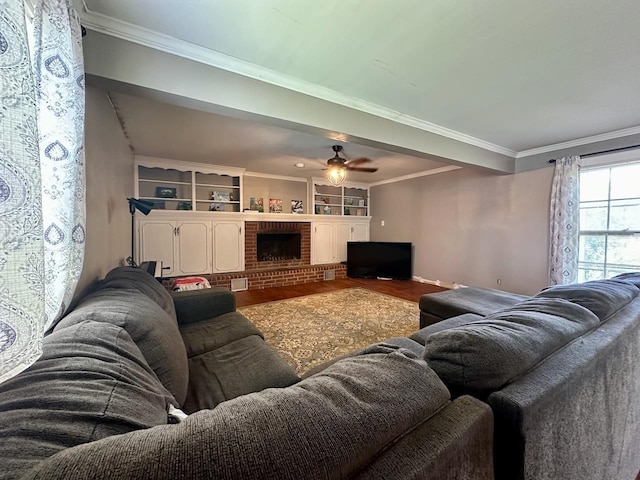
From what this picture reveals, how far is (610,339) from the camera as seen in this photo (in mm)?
924

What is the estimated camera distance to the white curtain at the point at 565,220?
11.0 feet

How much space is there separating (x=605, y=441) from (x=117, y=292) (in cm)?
221

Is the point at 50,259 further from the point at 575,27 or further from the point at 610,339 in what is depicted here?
the point at 575,27

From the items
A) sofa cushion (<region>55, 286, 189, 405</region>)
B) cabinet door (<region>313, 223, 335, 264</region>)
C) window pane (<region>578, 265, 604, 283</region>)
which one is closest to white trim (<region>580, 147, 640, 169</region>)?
window pane (<region>578, 265, 604, 283</region>)

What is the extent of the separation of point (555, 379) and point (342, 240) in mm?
5511

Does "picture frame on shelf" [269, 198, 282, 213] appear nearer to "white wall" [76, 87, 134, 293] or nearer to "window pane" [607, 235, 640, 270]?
"white wall" [76, 87, 134, 293]

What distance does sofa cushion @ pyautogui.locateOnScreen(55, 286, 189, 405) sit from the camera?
1.02 metres

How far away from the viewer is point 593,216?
10.9 feet

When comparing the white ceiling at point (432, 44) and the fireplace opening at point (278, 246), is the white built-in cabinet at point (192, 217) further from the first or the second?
the white ceiling at point (432, 44)

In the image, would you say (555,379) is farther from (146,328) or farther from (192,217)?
(192,217)

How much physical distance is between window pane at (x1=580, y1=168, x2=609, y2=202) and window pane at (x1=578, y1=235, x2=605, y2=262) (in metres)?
0.51

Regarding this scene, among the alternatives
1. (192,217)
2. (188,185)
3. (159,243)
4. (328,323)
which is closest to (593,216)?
(328,323)

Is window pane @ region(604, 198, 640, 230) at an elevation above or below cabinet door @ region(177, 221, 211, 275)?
above

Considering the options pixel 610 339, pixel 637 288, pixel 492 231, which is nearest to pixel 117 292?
pixel 610 339
